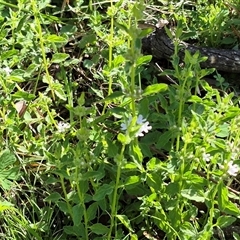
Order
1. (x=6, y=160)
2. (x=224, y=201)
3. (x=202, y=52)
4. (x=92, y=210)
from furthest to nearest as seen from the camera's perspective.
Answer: (x=202, y=52)
(x=6, y=160)
(x=92, y=210)
(x=224, y=201)

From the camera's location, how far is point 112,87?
7.91 feet

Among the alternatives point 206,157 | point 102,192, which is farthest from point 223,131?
point 102,192

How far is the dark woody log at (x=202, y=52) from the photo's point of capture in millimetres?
2471

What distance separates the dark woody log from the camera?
247 cm

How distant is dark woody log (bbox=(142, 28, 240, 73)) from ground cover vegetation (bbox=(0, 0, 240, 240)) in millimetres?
65

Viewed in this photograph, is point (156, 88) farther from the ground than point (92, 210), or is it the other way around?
point (156, 88)

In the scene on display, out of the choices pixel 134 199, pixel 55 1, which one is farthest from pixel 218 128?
pixel 55 1

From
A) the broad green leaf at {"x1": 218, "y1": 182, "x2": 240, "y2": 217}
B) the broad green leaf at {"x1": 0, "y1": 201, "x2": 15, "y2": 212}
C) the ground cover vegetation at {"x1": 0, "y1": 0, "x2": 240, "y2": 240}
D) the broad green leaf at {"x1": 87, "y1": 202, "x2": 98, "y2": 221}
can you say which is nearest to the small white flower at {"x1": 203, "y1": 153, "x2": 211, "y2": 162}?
the ground cover vegetation at {"x1": 0, "y1": 0, "x2": 240, "y2": 240}

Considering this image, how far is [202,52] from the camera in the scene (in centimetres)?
251

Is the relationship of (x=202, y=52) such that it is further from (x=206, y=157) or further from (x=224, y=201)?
(x=224, y=201)

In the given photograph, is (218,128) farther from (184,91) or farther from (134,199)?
(134,199)

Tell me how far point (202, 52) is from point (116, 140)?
682mm

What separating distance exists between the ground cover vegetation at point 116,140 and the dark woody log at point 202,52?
6 centimetres

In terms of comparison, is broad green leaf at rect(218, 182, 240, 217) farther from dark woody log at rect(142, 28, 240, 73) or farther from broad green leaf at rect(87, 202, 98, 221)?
dark woody log at rect(142, 28, 240, 73)
